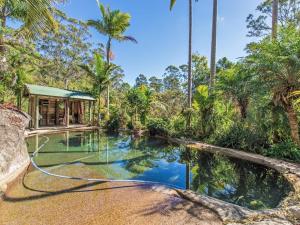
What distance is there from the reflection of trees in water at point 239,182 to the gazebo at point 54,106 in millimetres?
10742

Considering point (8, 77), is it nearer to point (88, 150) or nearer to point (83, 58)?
point (88, 150)

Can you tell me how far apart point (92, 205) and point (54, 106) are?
14115 millimetres

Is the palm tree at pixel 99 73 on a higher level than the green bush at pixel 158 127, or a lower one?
higher

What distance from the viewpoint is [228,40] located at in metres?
14.7

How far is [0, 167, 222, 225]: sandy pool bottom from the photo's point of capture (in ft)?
10.6

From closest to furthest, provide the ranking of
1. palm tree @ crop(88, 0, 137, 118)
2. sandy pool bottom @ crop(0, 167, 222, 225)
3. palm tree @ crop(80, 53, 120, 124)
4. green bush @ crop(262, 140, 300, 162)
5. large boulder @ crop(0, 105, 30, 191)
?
sandy pool bottom @ crop(0, 167, 222, 225), large boulder @ crop(0, 105, 30, 191), green bush @ crop(262, 140, 300, 162), palm tree @ crop(80, 53, 120, 124), palm tree @ crop(88, 0, 137, 118)

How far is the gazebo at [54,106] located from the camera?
1258 centimetres

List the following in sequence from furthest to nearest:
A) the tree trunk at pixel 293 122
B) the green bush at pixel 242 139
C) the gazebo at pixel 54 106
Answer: the gazebo at pixel 54 106 → the green bush at pixel 242 139 → the tree trunk at pixel 293 122

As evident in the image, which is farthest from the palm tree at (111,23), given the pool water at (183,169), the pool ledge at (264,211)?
the pool ledge at (264,211)

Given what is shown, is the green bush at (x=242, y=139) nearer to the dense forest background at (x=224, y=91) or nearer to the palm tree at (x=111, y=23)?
the dense forest background at (x=224, y=91)

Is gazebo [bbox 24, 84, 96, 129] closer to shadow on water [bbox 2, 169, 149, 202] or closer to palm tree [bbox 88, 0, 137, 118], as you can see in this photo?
Answer: palm tree [bbox 88, 0, 137, 118]

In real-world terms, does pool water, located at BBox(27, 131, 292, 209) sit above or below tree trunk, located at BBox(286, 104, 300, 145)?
below

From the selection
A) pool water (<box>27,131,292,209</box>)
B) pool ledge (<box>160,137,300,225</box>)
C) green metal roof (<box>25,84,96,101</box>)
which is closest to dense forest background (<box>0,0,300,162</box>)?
green metal roof (<box>25,84,96,101</box>)

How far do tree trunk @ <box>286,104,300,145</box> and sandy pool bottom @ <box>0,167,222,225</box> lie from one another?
4978 millimetres
